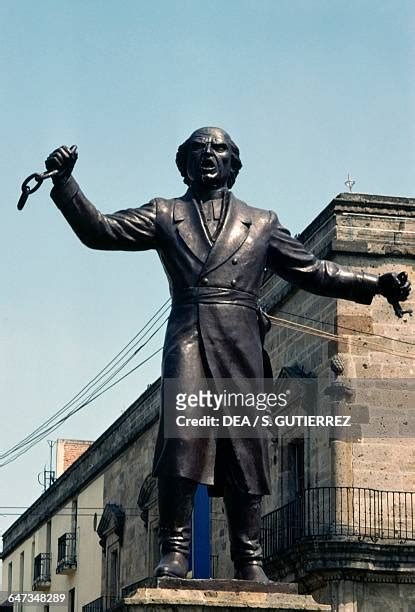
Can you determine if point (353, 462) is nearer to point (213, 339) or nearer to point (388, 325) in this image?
point (388, 325)

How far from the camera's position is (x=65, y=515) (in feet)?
131

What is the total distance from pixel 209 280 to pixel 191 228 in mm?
270

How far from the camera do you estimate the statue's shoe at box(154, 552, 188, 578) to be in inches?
254

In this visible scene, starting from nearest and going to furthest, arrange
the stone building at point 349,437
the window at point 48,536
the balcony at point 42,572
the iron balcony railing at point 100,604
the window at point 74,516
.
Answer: the stone building at point 349,437
the iron balcony railing at point 100,604
the window at point 74,516
the balcony at point 42,572
the window at point 48,536

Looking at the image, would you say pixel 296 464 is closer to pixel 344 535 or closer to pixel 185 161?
pixel 344 535

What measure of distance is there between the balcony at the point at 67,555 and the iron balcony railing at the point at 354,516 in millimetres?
16185

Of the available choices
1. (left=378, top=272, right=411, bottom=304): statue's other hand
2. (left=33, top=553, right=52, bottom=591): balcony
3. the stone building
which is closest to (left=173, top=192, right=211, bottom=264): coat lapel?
(left=378, top=272, right=411, bottom=304): statue's other hand

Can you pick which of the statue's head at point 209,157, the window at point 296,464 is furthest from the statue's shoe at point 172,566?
the window at point 296,464

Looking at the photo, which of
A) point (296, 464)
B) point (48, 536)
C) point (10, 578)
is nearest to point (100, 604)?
point (48, 536)

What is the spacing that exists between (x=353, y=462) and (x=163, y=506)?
16180 millimetres

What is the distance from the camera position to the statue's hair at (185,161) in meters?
7.16

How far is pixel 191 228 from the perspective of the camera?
22.9 feet

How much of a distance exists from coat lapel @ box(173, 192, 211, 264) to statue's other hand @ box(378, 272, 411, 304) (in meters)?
0.80

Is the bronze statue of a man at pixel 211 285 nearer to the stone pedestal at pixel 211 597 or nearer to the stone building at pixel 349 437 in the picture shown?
the stone pedestal at pixel 211 597
